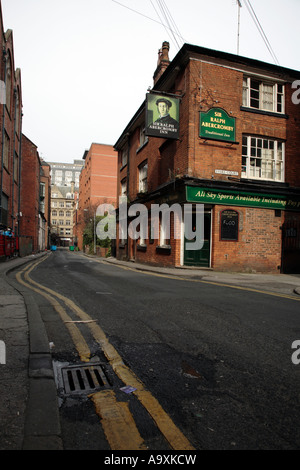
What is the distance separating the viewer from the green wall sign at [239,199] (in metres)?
13.7

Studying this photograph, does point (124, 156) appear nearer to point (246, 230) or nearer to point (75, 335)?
point (246, 230)

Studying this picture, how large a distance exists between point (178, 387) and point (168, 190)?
1345 cm

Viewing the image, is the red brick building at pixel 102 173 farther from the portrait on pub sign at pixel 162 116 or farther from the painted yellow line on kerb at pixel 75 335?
the painted yellow line on kerb at pixel 75 335

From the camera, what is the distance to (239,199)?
1416cm

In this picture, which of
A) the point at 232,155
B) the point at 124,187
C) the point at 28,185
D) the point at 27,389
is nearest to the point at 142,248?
the point at 124,187

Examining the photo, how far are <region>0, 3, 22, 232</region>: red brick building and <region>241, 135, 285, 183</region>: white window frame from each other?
13.6m

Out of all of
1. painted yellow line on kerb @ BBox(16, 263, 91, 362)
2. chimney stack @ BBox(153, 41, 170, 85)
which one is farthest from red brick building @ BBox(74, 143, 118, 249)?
painted yellow line on kerb @ BBox(16, 263, 91, 362)

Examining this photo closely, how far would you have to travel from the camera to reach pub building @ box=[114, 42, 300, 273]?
1392 cm

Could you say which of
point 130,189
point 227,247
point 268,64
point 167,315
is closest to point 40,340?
point 167,315

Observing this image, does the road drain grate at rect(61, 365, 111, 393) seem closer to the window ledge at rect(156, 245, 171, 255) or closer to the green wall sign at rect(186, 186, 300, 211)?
the green wall sign at rect(186, 186, 300, 211)

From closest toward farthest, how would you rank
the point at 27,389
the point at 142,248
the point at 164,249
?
the point at 27,389
the point at 164,249
the point at 142,248

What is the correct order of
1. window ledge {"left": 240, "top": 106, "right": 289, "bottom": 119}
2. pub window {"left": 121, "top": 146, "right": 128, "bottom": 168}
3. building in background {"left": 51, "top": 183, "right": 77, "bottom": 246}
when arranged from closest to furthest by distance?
window ledge {"left": 240, "top": 106, "right": 289, "bottom": 119}
pub window {"left": 121, "top": 146, "right": 128, "bottom": 168}
building in background {"left": 51, "top": 183, "right": 77, "bottom": 246}

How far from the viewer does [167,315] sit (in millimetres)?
5090

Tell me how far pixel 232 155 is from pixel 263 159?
1801 mm
